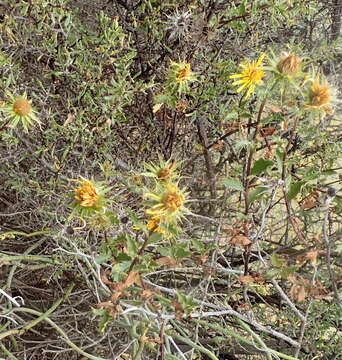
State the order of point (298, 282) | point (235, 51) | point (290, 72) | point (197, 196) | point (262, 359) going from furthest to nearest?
point (197, 196) < point (262, 359) < point (235, 51) < point (298, 282) < point (290, 72)

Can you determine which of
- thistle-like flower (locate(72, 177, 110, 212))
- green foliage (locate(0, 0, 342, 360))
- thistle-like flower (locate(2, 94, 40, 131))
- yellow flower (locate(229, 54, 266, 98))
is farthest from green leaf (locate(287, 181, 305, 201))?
thistle-like flower (locate(2, 94, 40, 131))

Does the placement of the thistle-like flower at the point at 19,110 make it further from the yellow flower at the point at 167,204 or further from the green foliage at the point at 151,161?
the yellow flower at the point at 167,204

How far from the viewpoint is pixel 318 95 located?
0.56 metres

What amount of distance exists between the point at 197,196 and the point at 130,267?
1.93ft

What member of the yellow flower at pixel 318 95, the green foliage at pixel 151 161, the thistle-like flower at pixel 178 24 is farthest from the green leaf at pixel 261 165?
the thistle-like flower at pixel 178 24

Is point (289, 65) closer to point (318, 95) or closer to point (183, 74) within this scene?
point (318, 95)

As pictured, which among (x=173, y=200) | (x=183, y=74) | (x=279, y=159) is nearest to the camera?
(x=173, y=200)

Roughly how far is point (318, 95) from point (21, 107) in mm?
386

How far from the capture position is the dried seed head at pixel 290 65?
22.2 inches

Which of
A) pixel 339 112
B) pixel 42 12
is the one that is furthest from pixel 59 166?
pixel 339 112

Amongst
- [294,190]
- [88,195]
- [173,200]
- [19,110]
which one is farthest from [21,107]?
[294,190]

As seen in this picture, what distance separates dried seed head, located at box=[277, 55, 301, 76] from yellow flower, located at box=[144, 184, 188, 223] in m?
0.18

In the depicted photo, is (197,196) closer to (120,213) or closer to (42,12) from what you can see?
(120,213)

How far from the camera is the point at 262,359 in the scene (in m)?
1.11
